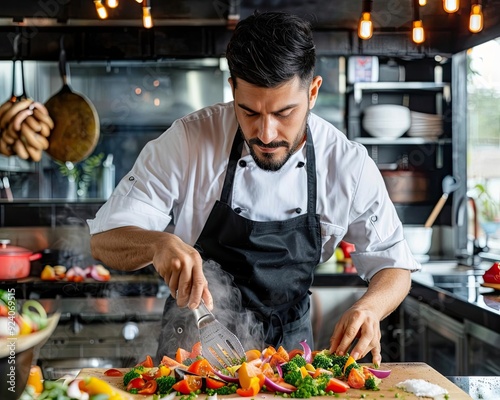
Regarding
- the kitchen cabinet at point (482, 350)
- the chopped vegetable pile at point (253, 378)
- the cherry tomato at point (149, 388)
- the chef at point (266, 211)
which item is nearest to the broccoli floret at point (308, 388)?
the chopped vegetable pile at point (253, 378)

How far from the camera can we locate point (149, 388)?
195 cm

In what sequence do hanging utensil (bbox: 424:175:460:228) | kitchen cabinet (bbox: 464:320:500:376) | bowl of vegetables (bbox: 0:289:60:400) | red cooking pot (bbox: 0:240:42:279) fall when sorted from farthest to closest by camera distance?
hanging utensil (bbox: 424:175:460:228) → red cooking pot (bbox: 0:240:42:279) → kitchen cabinet (bbox: 464:320:500:376) → bowl of vegetables (bbox: 0:289:60:400)

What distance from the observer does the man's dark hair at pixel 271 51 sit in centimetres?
211

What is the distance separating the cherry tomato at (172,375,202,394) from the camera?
1913 millimetres

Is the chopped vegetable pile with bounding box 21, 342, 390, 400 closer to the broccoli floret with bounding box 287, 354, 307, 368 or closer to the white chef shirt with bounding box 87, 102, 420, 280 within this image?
the broccoli floret with bounding box 287, 354, 307, 368

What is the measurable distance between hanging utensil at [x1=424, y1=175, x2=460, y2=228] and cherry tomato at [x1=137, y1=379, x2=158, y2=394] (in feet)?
13.1

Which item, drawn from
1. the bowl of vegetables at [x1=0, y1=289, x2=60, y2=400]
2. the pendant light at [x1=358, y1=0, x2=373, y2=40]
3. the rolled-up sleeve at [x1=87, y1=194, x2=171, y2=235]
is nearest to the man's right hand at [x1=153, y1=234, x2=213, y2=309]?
the rolled-up sleeve at [x1=87, y1=194, x2=171, y2=235]

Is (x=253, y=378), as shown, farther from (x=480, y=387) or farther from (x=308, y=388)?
(x=480, y=387)

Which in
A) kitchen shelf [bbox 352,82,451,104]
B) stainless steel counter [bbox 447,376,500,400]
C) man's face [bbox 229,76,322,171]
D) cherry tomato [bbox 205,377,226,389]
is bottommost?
stainless steel counter [bbox 447,376,500,400]

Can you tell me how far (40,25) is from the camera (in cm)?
487

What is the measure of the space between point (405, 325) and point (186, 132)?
8.91ft

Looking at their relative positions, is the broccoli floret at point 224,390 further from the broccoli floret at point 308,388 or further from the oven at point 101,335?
the oven at point 101,335

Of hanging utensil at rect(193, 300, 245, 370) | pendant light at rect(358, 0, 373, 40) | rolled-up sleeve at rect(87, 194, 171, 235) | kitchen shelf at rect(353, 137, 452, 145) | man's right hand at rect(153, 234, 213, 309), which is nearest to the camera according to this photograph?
man's right hand at rect(153, 234, 213, 309)

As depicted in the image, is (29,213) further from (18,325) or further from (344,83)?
(18,325)
